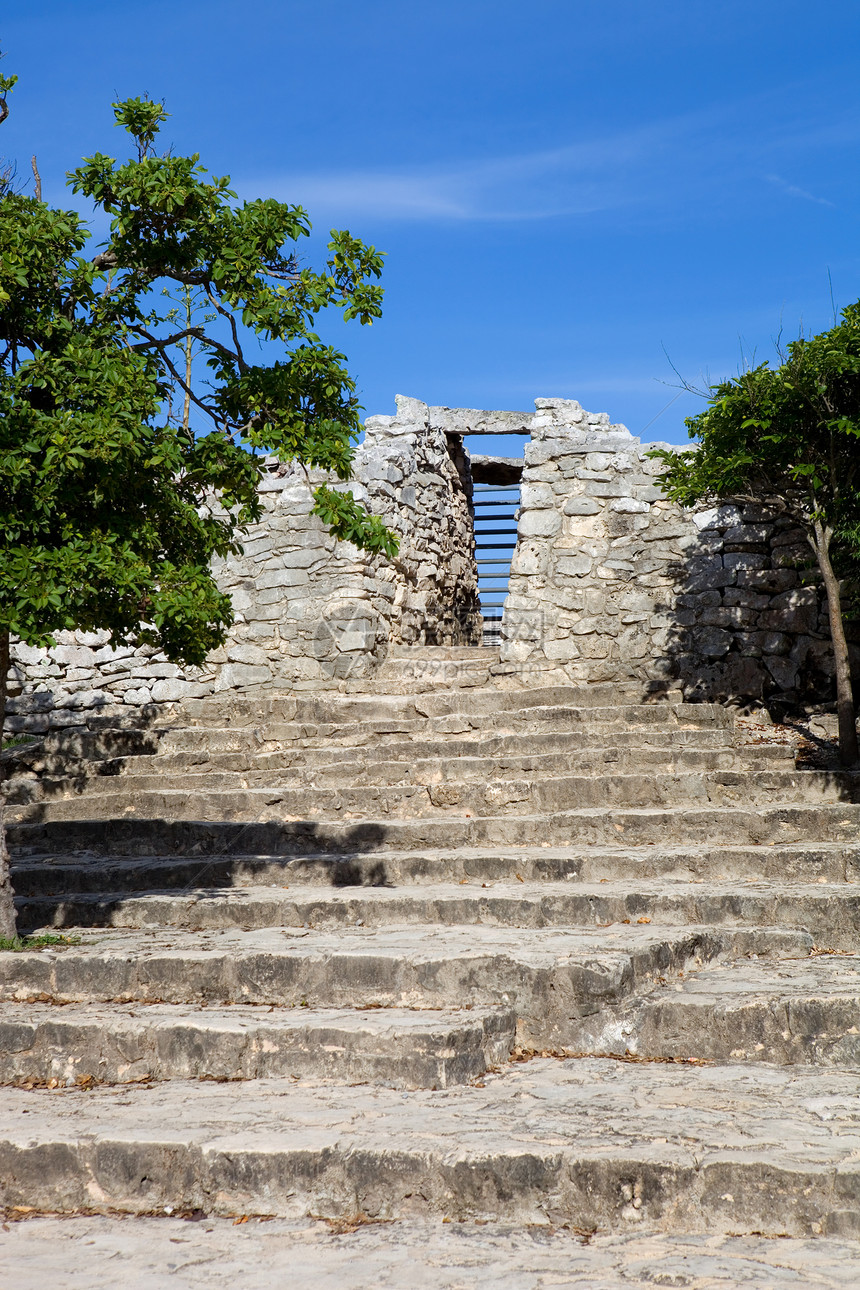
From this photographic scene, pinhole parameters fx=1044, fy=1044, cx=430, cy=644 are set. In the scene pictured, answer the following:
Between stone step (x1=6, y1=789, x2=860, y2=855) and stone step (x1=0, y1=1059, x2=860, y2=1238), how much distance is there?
9.30ft

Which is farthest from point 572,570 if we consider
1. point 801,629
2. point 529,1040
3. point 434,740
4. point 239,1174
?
point 239,1174

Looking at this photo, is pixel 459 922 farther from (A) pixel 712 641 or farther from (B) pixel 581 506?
(B) pixel 581 506

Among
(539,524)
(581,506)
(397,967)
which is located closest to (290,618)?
(539,524)

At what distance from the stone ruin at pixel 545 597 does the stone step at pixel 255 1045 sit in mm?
6073

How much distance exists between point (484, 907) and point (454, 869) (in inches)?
31.6

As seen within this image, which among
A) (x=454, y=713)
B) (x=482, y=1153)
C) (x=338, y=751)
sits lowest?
(x=482, y=1153)

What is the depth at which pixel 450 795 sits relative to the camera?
7109 millimetres

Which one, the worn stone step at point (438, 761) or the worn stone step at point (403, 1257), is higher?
the worn stone step at point (438, 761)

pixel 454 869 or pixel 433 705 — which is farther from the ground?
pixel 433 705

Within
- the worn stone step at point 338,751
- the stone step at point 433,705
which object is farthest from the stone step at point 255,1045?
the stone step at point 433,705

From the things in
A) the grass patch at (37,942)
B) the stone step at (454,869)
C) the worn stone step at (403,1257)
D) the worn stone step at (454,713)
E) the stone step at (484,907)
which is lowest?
the worn stone step at (403,1257)

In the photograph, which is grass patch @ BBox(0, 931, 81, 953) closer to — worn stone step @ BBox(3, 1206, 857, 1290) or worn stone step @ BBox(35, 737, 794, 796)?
worn stone step @ BBox(3, 1206, 857, 1290)

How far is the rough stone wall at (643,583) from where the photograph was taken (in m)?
9.51

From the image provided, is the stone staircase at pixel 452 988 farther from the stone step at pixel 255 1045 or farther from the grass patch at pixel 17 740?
the grass patch at pixel 17 740
